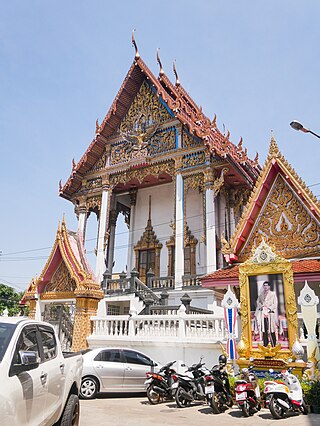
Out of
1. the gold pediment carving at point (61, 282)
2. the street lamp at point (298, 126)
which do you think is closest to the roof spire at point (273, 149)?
the street lamp at point (298, 126)

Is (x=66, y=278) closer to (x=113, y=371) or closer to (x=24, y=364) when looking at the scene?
(x=113, y=371)

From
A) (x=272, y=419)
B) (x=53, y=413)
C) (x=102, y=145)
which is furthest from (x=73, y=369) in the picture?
(x=102, y=145)

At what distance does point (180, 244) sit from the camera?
16.4 meters

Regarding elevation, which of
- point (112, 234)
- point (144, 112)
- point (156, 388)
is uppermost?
point (144, 112)

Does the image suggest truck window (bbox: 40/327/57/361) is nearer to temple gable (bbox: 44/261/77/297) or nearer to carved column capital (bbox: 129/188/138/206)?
temple gable (bbox: 44/261/77/297)

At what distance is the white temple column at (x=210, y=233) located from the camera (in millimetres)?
15277

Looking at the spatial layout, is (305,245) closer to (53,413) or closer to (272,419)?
(272,419)

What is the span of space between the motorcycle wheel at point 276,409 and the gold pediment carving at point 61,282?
8271 mm

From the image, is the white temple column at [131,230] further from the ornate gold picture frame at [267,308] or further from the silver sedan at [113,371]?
the ornate gold picture frame at [267,308]

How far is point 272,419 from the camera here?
6301 millimetres

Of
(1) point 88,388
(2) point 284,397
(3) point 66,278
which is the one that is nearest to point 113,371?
(1) point 88,388

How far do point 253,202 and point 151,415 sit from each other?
6.56 meters

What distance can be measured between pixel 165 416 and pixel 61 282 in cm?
799

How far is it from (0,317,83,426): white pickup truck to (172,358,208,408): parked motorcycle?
3151mm
